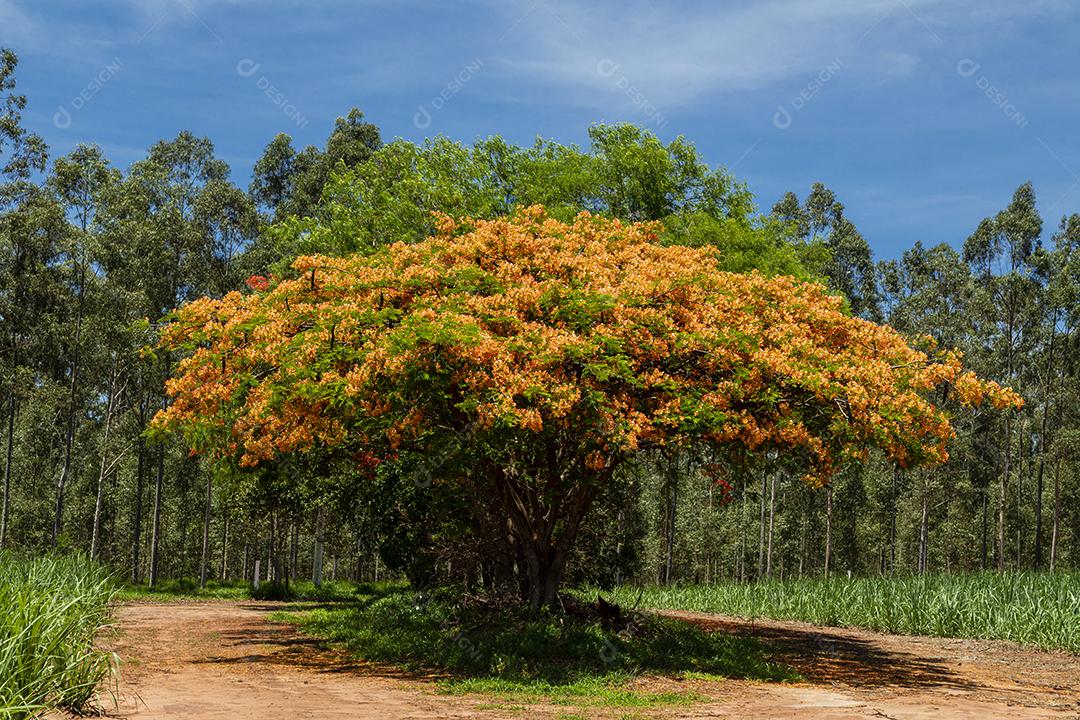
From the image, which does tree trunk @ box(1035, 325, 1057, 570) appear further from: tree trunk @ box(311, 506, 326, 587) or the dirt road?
the dirt road

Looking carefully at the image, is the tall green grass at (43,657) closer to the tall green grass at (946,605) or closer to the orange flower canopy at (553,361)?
the orange flower canopy at (553,361)

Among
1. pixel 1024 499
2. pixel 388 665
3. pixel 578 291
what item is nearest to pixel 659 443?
pixel 578 291

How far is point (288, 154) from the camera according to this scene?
5866cm

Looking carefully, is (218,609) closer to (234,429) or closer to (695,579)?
(234,429)

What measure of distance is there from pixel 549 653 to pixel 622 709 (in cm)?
355

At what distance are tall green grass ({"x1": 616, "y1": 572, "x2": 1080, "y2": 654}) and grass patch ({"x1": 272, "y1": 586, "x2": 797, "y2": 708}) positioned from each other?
18.1 ft

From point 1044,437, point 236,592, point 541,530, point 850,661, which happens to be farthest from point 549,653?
point 1044,437

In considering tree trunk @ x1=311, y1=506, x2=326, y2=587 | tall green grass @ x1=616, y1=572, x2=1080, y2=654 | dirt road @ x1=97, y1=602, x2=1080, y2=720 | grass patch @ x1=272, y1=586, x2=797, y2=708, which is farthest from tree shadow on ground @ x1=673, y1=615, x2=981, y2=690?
tree trunk @ x1=311, y1=506, x2=326, y2=587

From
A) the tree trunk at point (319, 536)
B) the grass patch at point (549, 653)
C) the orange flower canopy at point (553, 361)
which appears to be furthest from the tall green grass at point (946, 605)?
the tree trunk at point (319, 536)

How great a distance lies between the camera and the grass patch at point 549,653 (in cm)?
1184

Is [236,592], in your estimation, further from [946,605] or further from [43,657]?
[43,657]

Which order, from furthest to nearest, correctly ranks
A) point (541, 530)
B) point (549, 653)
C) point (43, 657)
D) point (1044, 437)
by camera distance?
point (1044, 437) → point (541, 530) → point (549, 653) → point (43, 657)

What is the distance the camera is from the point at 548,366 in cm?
A: 1295

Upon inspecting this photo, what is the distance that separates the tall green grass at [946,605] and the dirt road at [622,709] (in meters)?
0.67
